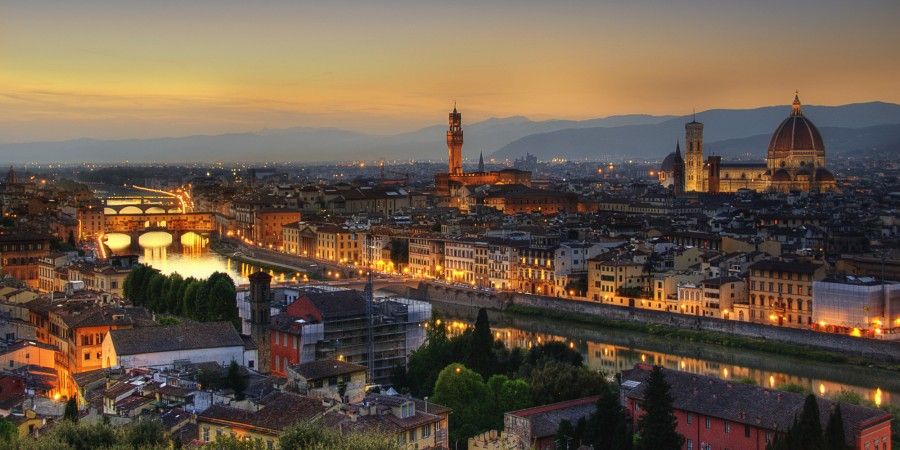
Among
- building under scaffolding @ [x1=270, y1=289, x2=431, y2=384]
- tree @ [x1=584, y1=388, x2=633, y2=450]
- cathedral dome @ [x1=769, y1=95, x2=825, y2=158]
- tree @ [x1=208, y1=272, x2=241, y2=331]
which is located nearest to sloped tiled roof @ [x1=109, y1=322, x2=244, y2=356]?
building under scaffolding @ [x1=270, y1=289, x2=431, y2=384]

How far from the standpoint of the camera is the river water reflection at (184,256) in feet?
92.0

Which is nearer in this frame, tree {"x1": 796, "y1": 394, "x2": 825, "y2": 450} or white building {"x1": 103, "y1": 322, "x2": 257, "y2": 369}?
tree {"x1": 796, "y1": 394, "x2": 825, "y2": 450}

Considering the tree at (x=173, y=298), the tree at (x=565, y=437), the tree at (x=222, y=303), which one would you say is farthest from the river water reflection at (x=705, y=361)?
the tree at (x=173, y=298)

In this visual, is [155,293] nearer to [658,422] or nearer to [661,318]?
[661,318]

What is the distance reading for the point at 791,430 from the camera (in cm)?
832

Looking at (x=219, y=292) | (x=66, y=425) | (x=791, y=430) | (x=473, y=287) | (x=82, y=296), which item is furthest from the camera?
(x=473, y=287)

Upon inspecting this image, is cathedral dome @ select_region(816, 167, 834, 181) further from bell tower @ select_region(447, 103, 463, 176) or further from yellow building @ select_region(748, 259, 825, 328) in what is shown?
yellow building @ select_region(748, 259, 825, 328)

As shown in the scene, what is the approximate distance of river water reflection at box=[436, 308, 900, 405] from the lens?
567 inches

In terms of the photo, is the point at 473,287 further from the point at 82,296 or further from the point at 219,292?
the point at 82,296

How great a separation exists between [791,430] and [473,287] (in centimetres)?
1565

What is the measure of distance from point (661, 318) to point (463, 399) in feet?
30.2

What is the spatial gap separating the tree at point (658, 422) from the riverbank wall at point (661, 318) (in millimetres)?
7623

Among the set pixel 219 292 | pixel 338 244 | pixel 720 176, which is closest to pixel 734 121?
pixel 720 176

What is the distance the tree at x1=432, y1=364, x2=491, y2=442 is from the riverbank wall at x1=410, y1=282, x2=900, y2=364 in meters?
7.48
